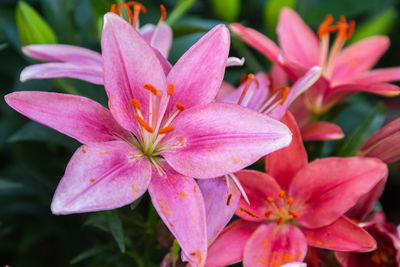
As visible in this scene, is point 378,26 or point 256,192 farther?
point 378,26

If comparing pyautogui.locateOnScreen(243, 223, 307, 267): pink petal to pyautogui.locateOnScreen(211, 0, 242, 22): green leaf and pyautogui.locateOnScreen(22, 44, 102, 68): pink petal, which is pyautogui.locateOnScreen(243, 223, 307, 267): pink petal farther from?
pyautogui.locateOnScreen(211, 0, 242, 22): green leaf

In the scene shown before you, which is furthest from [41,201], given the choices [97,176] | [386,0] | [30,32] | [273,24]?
[386,0]

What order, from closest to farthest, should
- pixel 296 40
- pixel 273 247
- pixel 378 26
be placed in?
pixel 273 247 < pixel 296 40 < pixel 378 26

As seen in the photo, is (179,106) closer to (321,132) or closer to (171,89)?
(171,89)

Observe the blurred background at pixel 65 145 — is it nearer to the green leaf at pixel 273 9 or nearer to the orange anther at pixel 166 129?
the green leaf at pixel 273 9

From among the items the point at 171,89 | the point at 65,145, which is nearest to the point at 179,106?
the point at 171,89

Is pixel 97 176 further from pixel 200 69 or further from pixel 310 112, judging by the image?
pixel 310 112
